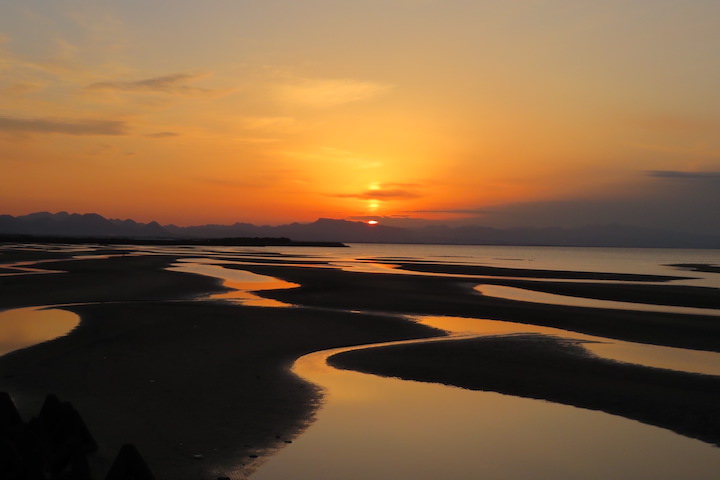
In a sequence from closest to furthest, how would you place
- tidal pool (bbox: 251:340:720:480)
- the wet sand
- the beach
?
tidal pool (bbox: 251:340:720:480) < the beach < the wet sand

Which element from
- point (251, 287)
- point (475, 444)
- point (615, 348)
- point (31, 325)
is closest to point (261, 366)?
point (475, 444)

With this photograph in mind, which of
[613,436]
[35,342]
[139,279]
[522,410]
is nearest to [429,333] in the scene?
[522,410]

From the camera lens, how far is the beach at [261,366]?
10.2 meters

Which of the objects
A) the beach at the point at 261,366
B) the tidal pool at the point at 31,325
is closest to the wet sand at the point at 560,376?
the beach at the point at 261,366

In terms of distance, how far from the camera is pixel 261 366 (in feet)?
50.9

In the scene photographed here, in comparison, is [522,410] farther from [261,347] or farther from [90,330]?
[90,330]

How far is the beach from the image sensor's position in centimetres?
1018

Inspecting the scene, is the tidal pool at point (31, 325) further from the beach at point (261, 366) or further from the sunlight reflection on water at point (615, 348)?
the sunlight reflection on water at point (615, 348)

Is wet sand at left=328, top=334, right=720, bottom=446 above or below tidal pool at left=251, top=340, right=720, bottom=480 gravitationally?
above

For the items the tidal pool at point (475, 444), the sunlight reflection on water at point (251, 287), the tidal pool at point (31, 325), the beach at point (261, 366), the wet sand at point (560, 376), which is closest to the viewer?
the tidal pool at point (475, 444)

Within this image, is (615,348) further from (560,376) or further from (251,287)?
(251,287)

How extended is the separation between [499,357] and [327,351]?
4.94 metres

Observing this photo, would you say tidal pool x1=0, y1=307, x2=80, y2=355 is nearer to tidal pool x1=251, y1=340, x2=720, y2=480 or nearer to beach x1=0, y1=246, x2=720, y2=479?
beach x1=0, y1=246, x2=720, y2=479

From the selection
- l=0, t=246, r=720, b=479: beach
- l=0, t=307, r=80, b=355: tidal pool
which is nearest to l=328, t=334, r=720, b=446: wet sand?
l=0, t=246, r=720, b=479: beach
